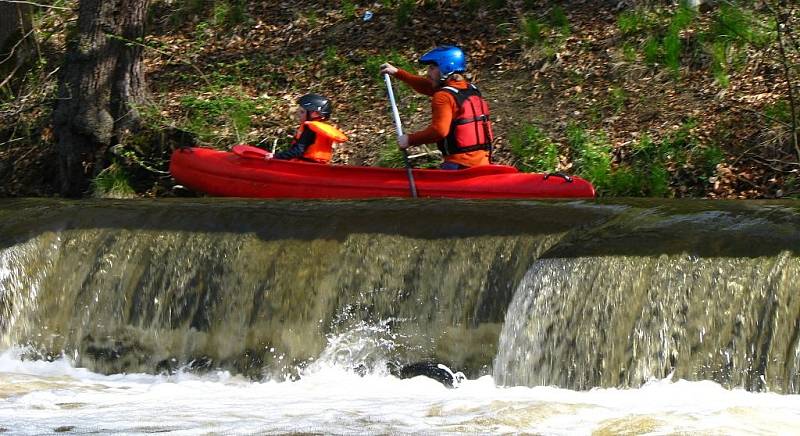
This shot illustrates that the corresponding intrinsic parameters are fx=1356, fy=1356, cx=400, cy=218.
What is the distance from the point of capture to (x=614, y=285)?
7586 mm

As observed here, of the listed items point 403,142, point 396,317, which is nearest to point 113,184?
point 403,142

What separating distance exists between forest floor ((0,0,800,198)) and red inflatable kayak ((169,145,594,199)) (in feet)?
4.48

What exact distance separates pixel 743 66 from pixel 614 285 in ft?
19.1

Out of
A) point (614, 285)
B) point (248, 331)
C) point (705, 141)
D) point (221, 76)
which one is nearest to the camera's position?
point (614, 285)

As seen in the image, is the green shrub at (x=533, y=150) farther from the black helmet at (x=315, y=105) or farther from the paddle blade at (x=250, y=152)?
the paddle blade at (x=250, y=152)

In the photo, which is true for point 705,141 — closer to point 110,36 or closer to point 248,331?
point 248,331

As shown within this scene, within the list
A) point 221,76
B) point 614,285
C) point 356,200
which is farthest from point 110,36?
point 614,285

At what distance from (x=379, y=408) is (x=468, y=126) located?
4084 mm

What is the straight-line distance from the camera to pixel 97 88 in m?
13.8

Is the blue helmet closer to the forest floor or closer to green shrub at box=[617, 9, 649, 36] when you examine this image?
the forest floor

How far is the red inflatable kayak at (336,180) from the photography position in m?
10.2

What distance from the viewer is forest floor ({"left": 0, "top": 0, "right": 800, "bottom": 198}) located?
38.6ft

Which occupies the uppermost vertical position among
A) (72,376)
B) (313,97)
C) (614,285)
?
(313,97)

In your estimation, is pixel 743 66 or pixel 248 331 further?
pixel 743 66
